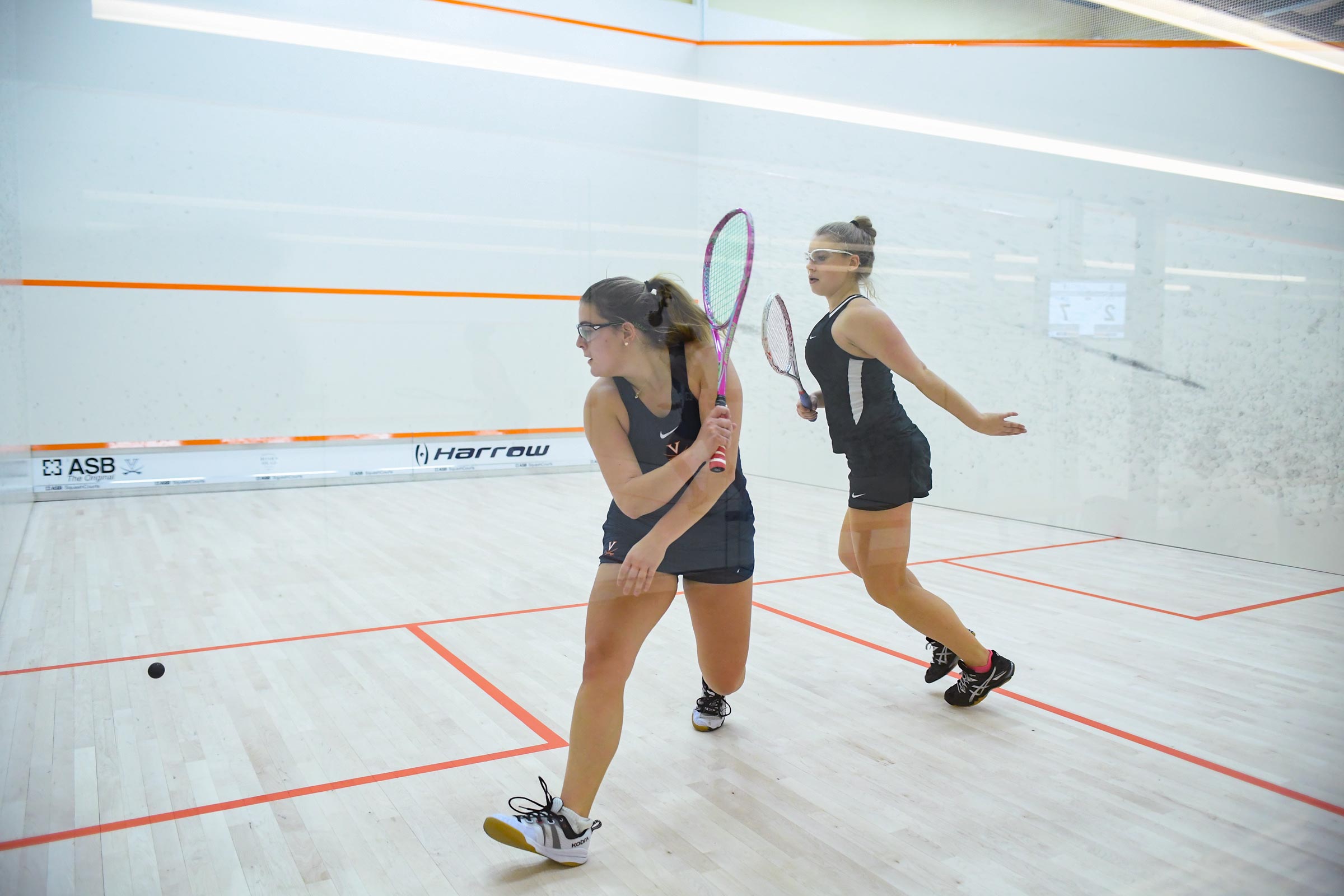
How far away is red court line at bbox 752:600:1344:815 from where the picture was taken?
1.62 metres

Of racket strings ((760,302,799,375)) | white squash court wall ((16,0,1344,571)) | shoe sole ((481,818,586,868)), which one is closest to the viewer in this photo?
shoe sole ((481,818,586,868))

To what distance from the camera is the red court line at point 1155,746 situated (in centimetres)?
162

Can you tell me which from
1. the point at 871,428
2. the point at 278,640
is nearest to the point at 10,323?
the point at 278,640

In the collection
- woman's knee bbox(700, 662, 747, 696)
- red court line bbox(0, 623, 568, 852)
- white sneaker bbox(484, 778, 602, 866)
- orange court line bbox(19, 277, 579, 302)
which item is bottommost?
red court line bbox(0, 623, 568, 852)

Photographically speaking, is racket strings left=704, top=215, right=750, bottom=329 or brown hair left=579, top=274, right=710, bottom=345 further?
racket strings left=704, top=215, right=750, bottom=329

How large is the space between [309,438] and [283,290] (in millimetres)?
455

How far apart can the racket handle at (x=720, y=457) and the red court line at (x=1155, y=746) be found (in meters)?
1.02

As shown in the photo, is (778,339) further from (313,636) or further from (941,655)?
(313,636)

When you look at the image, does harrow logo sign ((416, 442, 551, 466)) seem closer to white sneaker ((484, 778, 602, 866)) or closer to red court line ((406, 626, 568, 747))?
red court line ((406, 626, 568, 747))

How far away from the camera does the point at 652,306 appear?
4.88 feet

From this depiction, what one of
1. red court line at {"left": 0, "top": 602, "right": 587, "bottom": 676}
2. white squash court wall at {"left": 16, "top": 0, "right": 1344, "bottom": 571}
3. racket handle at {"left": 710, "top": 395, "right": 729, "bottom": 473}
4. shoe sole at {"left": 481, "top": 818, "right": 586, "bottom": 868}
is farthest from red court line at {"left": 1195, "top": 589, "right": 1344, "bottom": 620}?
shoe sole at {"left": 481, "top": 818, "right": 586, "bottom": 868}

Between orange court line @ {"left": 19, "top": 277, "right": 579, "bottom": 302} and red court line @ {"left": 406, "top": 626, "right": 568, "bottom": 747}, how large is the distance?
940 mm

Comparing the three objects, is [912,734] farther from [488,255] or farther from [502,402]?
[488,255]

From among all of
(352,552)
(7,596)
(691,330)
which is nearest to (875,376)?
(691,330)
